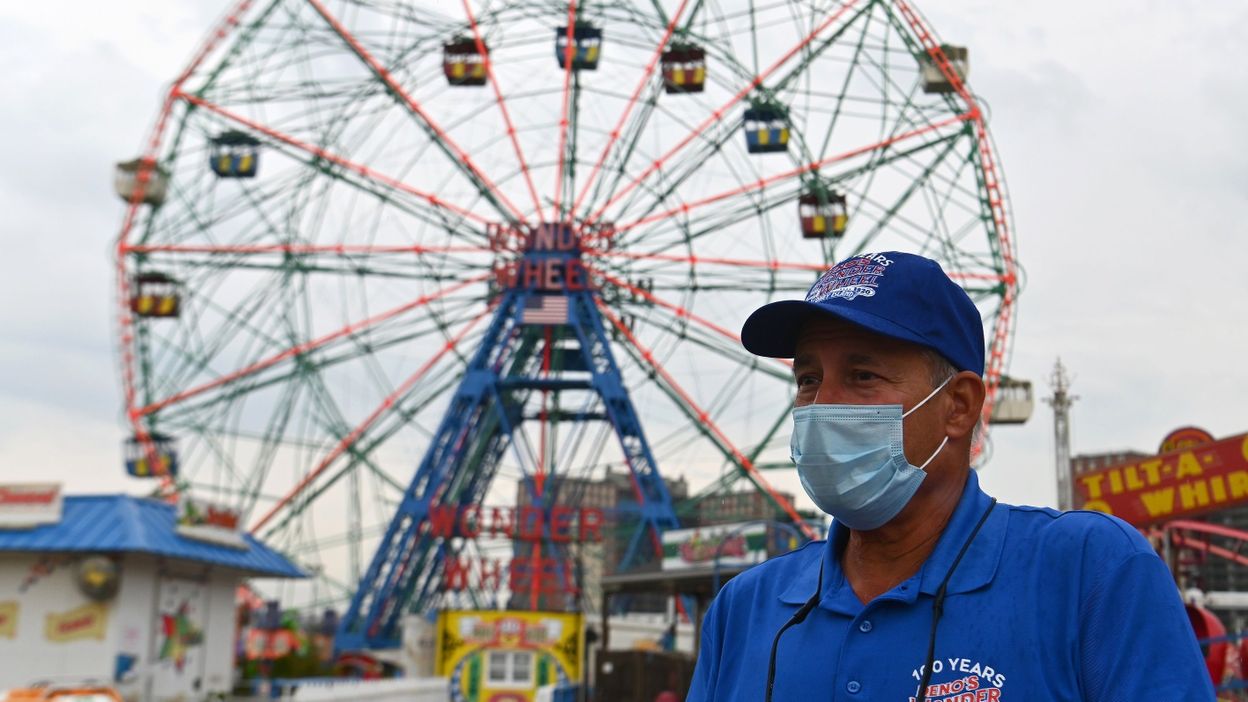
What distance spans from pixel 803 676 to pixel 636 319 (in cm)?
3132

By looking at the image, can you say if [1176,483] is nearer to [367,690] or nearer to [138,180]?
[367,690]

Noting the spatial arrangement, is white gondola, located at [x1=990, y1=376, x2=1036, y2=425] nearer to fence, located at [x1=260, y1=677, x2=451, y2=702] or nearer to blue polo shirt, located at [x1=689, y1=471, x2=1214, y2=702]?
fence, located at [x1=260, y1=677, x2=451, y2=702]

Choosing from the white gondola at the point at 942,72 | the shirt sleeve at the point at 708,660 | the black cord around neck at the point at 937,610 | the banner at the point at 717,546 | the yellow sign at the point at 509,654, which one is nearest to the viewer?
the black cord around neck at the point at 937,610

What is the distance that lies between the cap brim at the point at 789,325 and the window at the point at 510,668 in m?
27.4

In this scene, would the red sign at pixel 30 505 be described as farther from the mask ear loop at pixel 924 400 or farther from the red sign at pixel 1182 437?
the mask ear loop at pixel 924 400

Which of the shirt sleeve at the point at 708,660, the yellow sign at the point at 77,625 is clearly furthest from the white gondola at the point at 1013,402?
the shirt sleeve at the point at 708,660

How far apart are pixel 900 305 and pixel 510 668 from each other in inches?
1098

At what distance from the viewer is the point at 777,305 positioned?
2.33 metres

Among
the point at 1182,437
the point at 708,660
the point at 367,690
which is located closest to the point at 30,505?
the point at 367,690

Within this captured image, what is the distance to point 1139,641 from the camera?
1907 mm

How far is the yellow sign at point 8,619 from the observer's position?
24.2 m

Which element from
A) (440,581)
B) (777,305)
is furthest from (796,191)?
(777,305)

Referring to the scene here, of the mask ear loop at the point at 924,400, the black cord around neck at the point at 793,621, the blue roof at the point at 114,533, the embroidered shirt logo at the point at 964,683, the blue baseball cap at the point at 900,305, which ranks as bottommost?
the embroidered shirt logo at the point at 964,683

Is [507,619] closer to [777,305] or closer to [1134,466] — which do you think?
[1134,466]
